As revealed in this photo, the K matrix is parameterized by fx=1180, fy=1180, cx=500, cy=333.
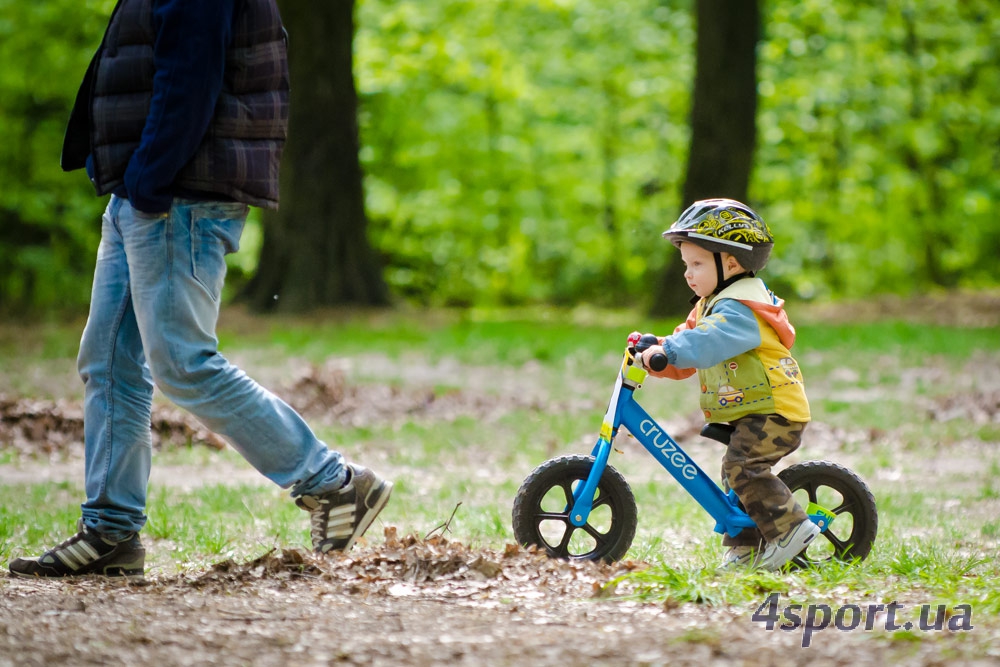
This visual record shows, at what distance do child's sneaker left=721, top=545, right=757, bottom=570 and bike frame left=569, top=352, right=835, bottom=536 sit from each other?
2.7 inches

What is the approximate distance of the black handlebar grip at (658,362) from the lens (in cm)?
396

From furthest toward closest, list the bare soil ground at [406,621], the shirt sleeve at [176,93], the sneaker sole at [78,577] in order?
the sneaker sole at [78,577] → the shirt sleeve at [176,93] → the bare soil ground at [406,621]

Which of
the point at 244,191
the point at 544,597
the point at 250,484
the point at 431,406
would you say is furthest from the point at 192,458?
the point at 544,597

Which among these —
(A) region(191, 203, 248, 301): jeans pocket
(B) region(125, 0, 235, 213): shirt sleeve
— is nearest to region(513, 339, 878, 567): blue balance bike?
(A) region(191, 203, 248, 301): jeans pocket

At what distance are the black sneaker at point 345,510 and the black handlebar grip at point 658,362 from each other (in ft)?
3.50

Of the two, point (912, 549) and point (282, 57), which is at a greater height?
point (282, 57)

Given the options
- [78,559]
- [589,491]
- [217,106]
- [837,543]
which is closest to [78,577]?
[78,559]

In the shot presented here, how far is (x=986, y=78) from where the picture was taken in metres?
23.5

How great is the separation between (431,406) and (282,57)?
5.41m

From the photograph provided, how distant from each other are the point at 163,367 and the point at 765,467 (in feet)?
6.88

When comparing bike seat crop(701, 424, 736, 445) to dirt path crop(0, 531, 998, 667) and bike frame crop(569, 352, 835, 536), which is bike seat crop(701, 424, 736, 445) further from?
dirt path crop(0, 531, 998, 667)

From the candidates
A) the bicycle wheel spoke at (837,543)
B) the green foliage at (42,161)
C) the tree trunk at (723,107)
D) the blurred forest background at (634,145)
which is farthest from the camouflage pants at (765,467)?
the blurred forest background at (634,145)

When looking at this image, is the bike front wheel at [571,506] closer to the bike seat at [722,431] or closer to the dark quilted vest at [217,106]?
the bike seat at [722,431]

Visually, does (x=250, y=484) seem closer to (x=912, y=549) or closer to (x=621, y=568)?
(x=621, y=568)
